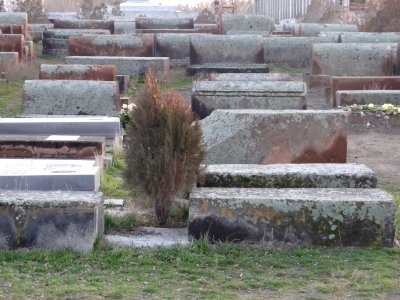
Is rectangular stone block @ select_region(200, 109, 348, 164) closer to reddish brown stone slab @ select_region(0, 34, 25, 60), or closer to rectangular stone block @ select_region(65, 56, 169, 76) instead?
rectangular stone block @ select_region(65, 56, 169, 76)

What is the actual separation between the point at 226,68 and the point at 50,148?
10.6m

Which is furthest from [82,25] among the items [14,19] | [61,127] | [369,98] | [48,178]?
[48,178]

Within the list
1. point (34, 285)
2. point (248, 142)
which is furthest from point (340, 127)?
point (34, 285)

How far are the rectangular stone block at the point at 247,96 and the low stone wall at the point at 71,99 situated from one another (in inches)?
57.3

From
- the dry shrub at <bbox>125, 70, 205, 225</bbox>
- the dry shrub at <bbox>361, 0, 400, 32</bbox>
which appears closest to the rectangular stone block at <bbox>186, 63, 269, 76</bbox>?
the dry shrub at <bbox>361, 0, 400, 32</bbox>

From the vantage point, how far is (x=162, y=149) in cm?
600

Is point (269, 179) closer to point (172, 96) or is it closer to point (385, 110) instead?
point (172, 96)

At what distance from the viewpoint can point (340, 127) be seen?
308 inches

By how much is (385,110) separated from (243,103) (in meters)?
2.67

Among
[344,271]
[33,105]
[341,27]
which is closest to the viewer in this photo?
[344,271]

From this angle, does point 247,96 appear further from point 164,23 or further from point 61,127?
point 164,23

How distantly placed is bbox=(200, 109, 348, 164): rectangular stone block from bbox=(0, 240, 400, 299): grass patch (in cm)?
232

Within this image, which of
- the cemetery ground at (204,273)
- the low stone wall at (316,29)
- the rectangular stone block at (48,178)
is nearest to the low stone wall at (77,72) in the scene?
the rectangular stone block at (48,178)

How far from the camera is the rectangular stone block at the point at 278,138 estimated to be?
7.74 m
